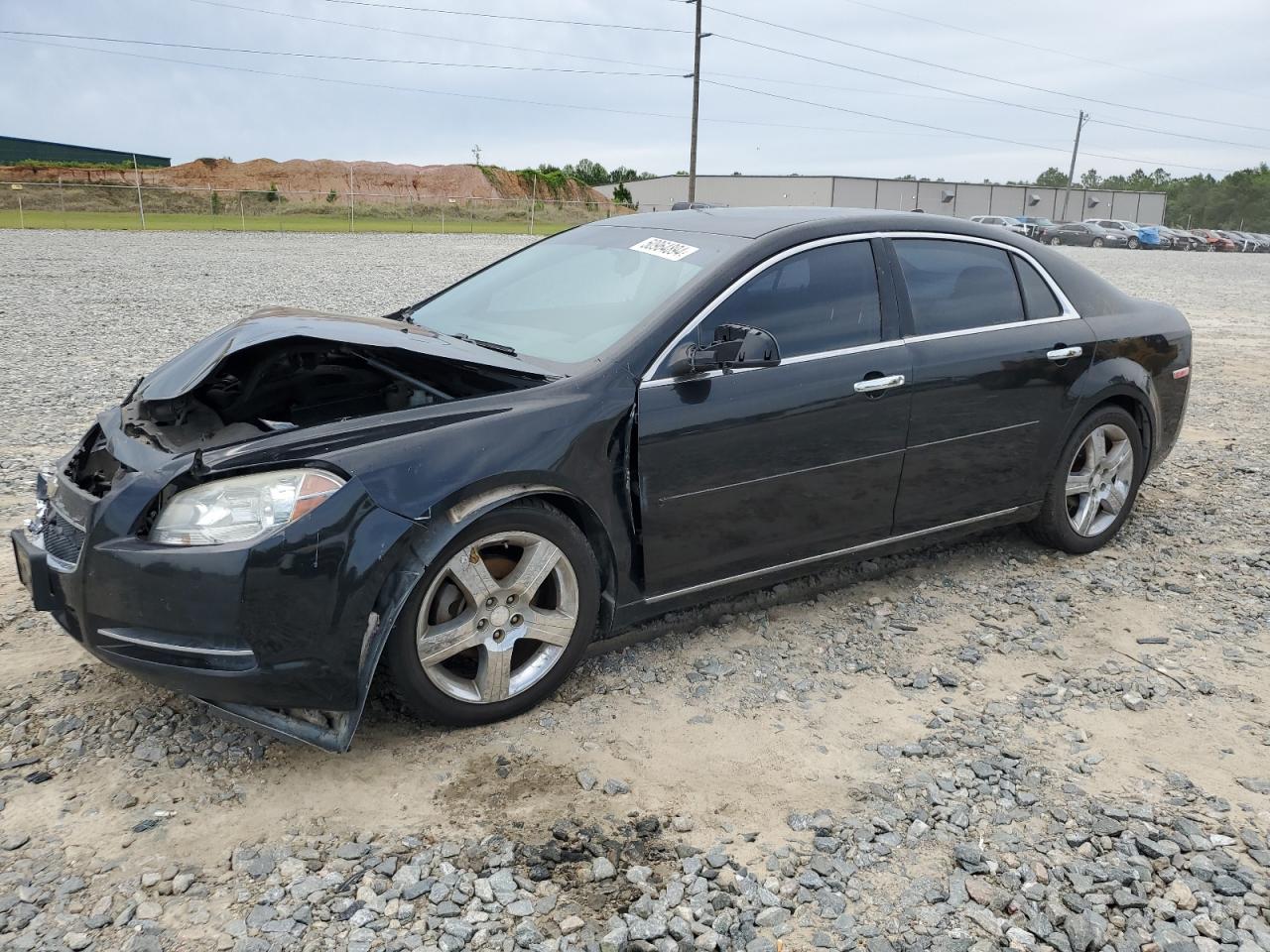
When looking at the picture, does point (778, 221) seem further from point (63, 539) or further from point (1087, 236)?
point (1087, 236)

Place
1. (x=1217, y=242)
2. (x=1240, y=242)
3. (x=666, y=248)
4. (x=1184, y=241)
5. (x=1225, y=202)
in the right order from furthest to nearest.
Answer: (x=1225, y=202) → (x=1240, y=242) → (x=1217, y=242) → (x=1184, y=241) → (x=666, y=248)

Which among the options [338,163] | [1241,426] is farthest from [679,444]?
[338,163]

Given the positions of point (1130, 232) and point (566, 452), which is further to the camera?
point (1130, 232)

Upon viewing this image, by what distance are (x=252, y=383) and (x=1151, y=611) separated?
3.86 meters

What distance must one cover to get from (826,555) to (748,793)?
1281 millimetres

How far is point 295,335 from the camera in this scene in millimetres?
3135

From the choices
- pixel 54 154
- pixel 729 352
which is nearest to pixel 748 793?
pixel 729 352

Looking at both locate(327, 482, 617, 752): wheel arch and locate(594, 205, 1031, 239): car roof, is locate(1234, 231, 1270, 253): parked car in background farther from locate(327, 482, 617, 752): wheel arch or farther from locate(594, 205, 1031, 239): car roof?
locate(327, 482, 617, 752): wheel arch

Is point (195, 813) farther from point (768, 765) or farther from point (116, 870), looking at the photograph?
point (768, 765)

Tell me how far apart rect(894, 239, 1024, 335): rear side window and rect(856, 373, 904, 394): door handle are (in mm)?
271

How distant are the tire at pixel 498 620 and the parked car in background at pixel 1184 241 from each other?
5418 centimetres

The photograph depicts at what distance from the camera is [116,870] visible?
2553 mm

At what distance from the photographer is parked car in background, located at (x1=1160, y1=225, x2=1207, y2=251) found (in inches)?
1938

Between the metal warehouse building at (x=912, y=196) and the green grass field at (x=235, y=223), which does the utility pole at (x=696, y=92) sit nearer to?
the green grass field at (x=235, y=223)
